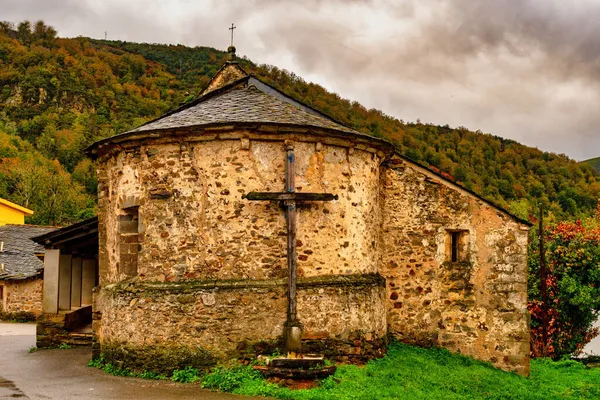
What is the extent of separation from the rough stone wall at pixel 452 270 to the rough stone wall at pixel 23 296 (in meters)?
17.0

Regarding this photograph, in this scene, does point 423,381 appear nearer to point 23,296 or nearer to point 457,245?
point 457,245

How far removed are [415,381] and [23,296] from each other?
19348 mm

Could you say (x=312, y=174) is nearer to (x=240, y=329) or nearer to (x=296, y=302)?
(x=296, y=302)

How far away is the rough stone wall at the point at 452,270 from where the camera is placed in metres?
12.7

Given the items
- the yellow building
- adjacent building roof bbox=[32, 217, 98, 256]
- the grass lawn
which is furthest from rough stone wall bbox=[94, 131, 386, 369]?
the yellow building

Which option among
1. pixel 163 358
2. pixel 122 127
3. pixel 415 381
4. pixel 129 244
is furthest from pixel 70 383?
pixel 122 127

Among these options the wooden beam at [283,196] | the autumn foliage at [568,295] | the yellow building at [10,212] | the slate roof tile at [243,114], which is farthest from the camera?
the yellow building at [10,212]

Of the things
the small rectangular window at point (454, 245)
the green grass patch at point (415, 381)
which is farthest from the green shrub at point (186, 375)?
the small rectangular window at point (454, 245)

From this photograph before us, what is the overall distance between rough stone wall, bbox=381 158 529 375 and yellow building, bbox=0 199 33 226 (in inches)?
1076

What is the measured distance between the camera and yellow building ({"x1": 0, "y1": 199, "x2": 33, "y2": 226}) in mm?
33969

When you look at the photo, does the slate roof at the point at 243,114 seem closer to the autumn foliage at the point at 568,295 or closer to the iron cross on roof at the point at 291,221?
the iron cross on roof at the point at 291,221

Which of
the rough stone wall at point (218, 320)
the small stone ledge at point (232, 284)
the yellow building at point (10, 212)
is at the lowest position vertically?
the rough stone wall at point (218, 320)

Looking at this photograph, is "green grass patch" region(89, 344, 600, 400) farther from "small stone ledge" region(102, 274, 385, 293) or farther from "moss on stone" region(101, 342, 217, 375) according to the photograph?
"small stone ledge" region(102, 274, 385, 293)

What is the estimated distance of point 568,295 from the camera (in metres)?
18.3
